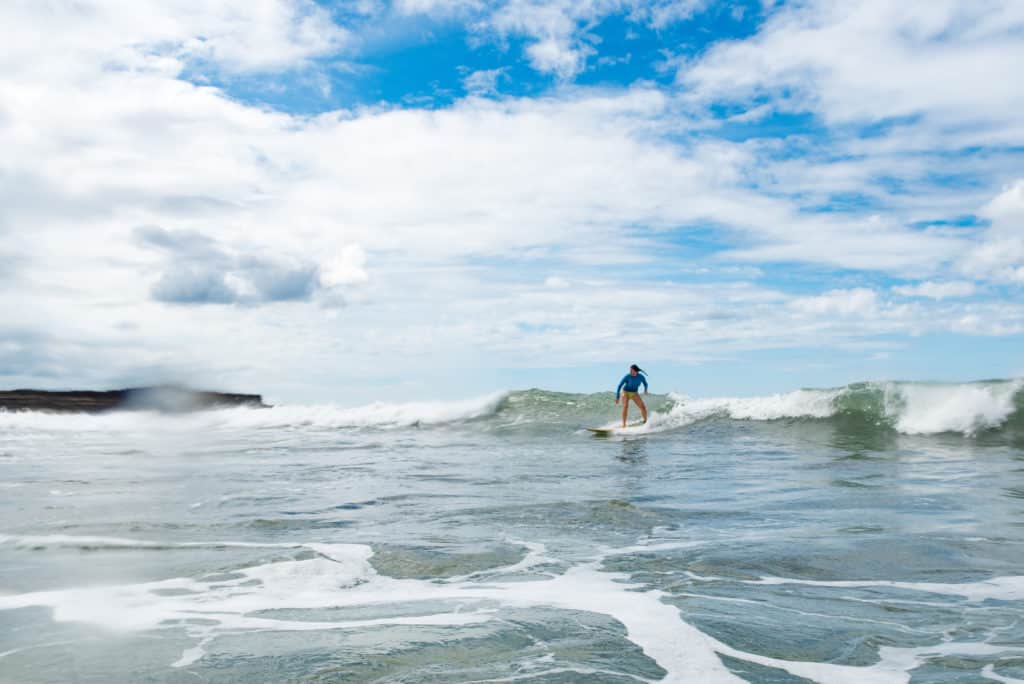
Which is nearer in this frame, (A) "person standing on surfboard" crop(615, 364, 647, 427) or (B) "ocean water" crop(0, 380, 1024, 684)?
(B) "ocean water" crop(0, 380, 1024, 684)

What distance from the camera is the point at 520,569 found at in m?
6.21

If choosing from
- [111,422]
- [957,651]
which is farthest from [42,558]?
[111,422]

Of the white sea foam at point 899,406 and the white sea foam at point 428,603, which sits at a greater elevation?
the white sea foam at point 899,406

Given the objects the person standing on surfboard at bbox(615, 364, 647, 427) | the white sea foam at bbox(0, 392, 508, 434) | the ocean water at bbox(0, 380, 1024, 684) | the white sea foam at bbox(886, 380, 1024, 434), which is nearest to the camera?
the ocean water at bbox(0, 380, 1024, 684)

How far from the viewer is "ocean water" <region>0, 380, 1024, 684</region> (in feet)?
13.3

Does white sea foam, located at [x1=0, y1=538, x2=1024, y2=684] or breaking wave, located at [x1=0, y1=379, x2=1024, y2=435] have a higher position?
breaking wave, located at [x1=0, y1=379, x2=1024, y2=435]

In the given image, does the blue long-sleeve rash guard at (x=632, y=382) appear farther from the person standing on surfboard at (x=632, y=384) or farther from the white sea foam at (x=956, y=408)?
the white sea foam at (x=956, y=408)

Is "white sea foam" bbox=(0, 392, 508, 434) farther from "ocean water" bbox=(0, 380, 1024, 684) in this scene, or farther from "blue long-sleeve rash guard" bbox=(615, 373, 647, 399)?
"ocean water" bbox=(0, 380, 1024, 684)

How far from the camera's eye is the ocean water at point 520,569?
4.04 m

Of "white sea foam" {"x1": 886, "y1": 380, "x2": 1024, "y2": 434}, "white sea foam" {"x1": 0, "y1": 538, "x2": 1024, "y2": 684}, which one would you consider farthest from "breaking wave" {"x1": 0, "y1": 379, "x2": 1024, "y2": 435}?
"white sea foam" {"x1": 0, "y1": 538, "x2": 1024, "y2": 684}

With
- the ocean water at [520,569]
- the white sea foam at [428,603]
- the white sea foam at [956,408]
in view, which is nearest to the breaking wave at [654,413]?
the white sea foam at [956,408]

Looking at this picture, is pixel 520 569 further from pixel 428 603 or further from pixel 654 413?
pixel 654 413

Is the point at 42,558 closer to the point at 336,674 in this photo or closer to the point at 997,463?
the point at 336,674

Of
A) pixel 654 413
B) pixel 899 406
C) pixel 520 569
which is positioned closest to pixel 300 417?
pixel 654 413
